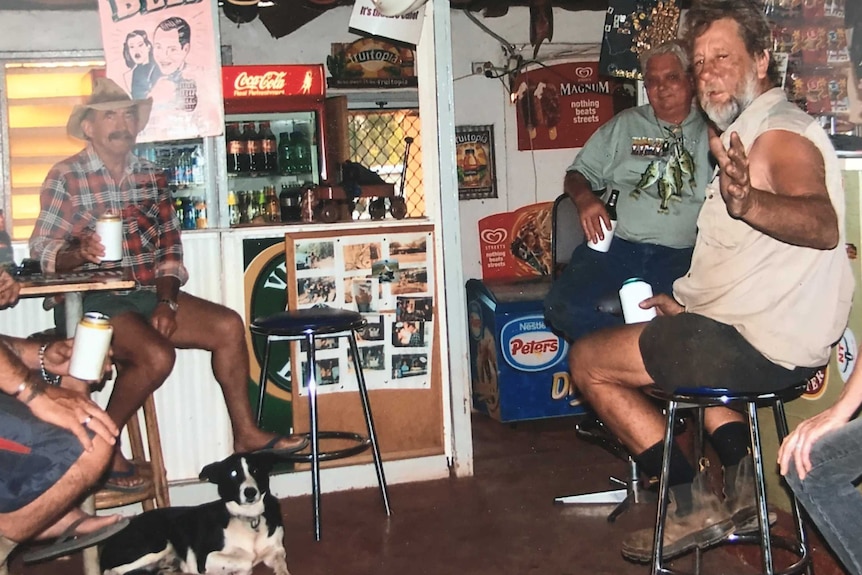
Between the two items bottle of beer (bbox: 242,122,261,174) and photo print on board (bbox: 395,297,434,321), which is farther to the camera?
bottle of beer (bbox: 242,122,261,174)

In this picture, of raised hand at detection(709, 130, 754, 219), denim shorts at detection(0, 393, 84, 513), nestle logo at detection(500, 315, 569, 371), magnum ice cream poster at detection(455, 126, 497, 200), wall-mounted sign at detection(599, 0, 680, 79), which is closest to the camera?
raised hand at detection(709, 130, 754, 219)

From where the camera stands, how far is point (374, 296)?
431 centimetres

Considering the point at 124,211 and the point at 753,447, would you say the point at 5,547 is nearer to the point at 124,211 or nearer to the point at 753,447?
the point at 124,211

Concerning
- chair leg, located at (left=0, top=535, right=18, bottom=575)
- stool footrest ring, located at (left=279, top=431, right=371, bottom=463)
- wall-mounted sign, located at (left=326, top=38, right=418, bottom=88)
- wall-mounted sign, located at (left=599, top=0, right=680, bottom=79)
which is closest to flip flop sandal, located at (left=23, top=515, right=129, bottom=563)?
chair leg, located at (left=0, top=535, right=18, bottom=575)

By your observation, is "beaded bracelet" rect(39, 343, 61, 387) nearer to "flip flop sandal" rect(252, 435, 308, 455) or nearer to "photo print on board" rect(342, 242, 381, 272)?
"flip flop sandal" rect(252, 435, 308, 455)

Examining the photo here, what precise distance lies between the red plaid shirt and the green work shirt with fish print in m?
1.62

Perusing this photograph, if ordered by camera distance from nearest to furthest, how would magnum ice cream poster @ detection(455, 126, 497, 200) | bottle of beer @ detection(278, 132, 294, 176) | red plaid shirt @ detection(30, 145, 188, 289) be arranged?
red plaid shirt @ detection(30, 145, 188, 289) < magnum ice cream poster @ detection(455, 126, 497, 200) < bottle of beer @ detection(278, 132, 294, 176)

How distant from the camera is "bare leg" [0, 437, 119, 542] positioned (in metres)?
2.47

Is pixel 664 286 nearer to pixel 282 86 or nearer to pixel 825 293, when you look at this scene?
pixel 825 293

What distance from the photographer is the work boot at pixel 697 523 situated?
8.95 feet

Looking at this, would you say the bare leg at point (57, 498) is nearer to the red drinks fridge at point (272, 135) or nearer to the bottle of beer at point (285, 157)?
the red drinks fridge at point (272, 135)

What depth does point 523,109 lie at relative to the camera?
6258mm

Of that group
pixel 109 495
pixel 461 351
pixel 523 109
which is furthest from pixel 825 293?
pixel 523 109

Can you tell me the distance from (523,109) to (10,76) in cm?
319
